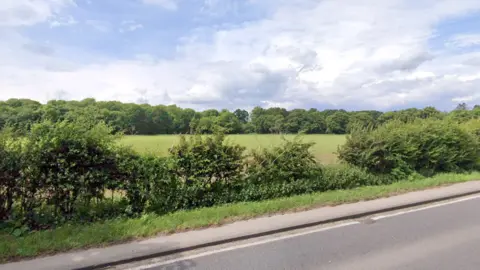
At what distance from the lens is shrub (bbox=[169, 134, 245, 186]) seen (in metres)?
6.59

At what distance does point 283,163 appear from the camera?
25.8 feet

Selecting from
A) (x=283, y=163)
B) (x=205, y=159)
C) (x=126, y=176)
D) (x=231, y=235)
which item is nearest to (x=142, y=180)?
(x=126, y=176)

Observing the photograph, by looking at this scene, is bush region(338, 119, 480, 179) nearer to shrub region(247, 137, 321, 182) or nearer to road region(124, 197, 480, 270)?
shrub region(247, 137, 321, 182)

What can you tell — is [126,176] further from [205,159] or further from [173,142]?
[205,159]

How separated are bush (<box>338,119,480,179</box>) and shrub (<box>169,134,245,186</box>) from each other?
188 inches

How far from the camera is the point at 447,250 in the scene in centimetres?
458

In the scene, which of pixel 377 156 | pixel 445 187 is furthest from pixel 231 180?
pixel 445 187

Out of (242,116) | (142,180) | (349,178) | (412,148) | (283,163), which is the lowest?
(349,178)

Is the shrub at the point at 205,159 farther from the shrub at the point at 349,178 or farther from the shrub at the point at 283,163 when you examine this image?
the shrub at the point at 349,178

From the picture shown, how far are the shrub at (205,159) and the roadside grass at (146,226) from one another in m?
0.75

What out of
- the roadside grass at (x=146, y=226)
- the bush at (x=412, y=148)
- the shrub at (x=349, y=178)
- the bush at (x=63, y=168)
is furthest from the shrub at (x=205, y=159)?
the bush at (x=412, y=148)

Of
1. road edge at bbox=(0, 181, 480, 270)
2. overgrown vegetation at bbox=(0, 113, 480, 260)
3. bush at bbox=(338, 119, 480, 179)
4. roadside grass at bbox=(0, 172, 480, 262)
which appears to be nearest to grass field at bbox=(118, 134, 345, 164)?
overgrown vegetation at bbox=(0, 113, 480, 260)

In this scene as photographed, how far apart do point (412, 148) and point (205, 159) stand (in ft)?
24.6

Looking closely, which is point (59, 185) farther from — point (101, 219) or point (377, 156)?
point (377, 156)
